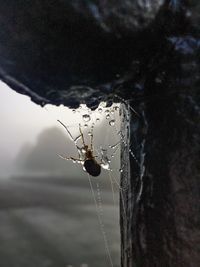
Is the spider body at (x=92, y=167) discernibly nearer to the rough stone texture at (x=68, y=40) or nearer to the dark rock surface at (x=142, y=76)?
the dark rock surface at (x=142, y=76)

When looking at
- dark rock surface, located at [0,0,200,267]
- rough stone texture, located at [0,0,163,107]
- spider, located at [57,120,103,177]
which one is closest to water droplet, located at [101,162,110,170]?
spider, located at [57,120,103,177]

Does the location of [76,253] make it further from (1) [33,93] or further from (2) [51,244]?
(1) [33,93]

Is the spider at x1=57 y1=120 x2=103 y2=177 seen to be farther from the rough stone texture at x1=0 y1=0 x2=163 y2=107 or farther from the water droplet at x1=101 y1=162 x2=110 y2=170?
the rough stone texture at x1=0 y1=0 x2=163 y2=107

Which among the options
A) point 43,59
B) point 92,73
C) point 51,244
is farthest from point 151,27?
point 51,244

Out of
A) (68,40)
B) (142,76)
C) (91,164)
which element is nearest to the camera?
(68,40)

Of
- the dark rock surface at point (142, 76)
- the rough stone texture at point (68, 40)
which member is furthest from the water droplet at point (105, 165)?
the rough stone texture at point (68, 40)

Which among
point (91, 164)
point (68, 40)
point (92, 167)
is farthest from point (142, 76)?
point (91, 164)

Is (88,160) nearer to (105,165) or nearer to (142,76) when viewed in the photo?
(105,165)
